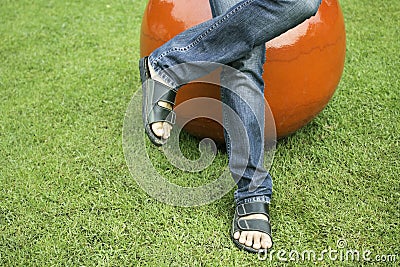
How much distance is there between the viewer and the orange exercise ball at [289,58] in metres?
2.39

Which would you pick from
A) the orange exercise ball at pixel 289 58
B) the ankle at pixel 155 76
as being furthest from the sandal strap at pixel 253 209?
the ankle at pixel 155 76

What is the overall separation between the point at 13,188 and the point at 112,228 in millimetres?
652

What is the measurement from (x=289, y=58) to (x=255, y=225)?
0.80 meters

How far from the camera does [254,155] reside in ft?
7.54

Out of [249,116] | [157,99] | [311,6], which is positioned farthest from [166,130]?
[311,6]

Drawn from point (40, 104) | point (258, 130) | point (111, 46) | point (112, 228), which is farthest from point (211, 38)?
point (111, 46)

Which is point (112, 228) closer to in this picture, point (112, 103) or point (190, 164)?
point (190, 164)

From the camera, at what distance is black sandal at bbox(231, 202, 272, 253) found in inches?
90.1

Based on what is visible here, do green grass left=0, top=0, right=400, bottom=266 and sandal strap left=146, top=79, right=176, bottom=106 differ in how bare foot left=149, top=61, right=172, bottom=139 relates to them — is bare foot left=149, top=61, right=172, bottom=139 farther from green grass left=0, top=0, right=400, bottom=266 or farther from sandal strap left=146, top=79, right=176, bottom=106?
green grass left=0, top=0, right=400, bottom=266

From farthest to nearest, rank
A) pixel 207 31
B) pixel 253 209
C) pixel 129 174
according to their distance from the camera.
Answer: pixel 129 174 → pixel 253 209 → pixel 207 31

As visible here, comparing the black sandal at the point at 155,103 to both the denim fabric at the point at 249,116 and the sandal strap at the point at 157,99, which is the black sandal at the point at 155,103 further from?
the denim fabric at the point at 249,116

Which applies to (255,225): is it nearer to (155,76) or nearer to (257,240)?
(257,240)

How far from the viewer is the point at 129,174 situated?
8.97ft

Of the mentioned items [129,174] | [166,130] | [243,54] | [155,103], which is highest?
[243,54]
